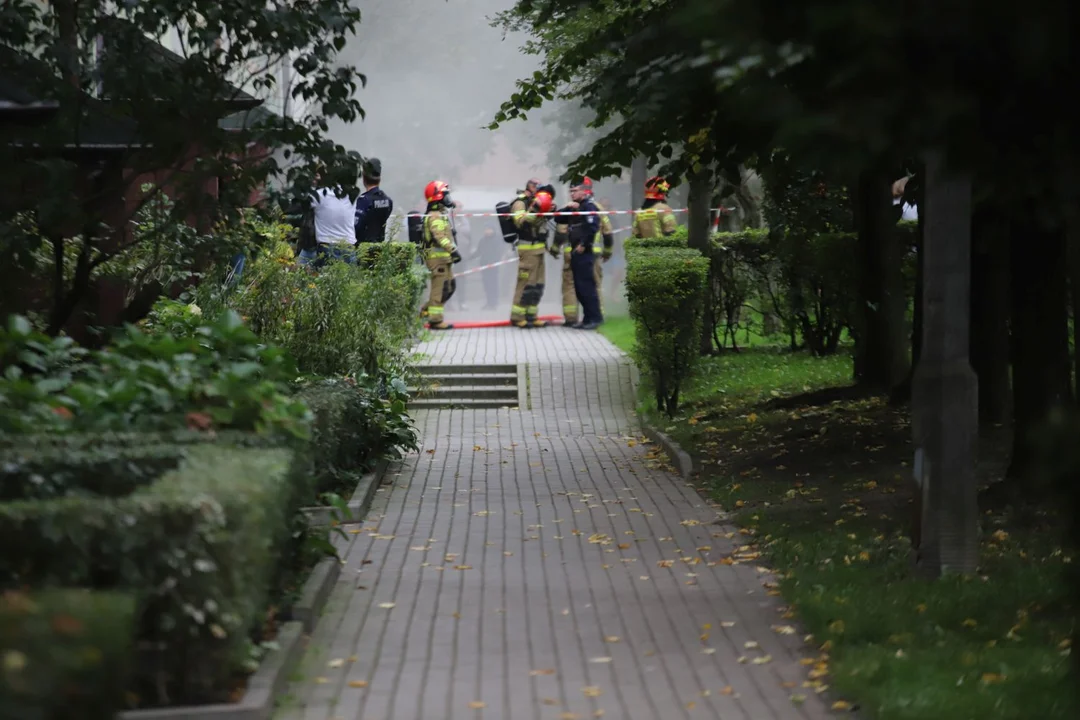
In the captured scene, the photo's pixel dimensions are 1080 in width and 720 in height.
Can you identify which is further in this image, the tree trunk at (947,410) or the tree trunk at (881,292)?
the tree trunk at (881,292)

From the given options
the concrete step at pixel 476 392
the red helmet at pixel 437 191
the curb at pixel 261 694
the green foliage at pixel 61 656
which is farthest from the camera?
the red helmet at pixel 437 191

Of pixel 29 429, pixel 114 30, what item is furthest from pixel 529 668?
pixel 114 30

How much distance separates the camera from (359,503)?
11.3 meters

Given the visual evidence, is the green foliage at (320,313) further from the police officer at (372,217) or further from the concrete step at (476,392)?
the police officer at (372,217)

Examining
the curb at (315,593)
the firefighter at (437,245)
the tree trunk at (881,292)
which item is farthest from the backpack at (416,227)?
the curb at (315,593)

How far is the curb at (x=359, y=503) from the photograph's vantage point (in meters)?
9.31

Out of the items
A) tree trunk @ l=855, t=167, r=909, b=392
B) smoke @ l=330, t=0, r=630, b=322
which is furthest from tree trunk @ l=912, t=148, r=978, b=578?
smoke @ l=330, t=0, r=630, b=322

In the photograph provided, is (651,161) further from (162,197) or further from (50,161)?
(50,161)

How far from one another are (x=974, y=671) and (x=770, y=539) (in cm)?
339

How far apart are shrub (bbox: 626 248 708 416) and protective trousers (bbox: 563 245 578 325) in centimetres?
713

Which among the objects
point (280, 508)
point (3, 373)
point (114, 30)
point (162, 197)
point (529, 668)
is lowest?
point (529, 668)

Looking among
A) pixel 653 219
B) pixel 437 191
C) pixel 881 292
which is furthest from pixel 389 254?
pixel 653 219

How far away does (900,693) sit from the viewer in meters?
6.20

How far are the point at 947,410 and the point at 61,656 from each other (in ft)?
18.6
